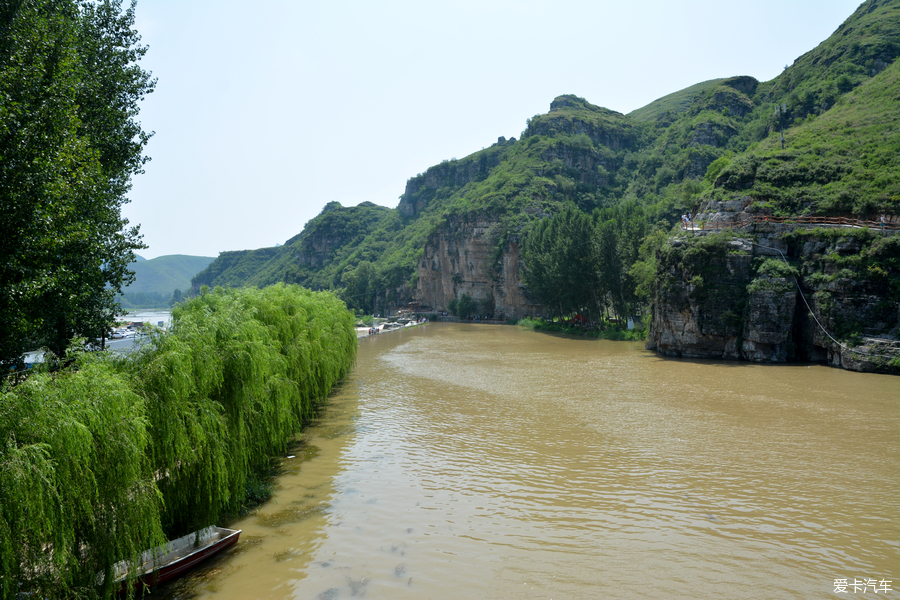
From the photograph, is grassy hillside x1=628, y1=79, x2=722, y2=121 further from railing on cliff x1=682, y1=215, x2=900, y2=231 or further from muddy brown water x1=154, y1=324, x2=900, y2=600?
muddy brown water x1=154, y1=324, x2=900, y2=600

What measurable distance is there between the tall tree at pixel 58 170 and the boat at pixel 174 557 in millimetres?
6332

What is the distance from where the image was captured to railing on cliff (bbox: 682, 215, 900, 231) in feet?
111

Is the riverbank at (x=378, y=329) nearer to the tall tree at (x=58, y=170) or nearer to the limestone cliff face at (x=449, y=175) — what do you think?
the tall tree at (x=58, y=170)

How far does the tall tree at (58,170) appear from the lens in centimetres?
1130

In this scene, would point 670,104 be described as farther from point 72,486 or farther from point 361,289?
point 72,486

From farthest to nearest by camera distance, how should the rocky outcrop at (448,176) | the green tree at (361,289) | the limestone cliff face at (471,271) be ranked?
the rocky outcrop at (448,176)
the green tree at (361,289)
the limestone cliff face at (471,271)

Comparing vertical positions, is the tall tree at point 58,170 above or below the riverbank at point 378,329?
above

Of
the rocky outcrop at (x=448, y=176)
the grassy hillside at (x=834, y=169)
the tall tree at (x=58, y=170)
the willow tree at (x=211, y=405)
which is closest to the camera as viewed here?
the willow tree at (x=211, y=405)

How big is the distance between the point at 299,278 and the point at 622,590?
158 m

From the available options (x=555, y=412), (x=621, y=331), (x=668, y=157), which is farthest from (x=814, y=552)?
(x=668, y=157)

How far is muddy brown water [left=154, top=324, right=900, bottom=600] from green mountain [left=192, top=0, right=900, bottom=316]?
21457 mm

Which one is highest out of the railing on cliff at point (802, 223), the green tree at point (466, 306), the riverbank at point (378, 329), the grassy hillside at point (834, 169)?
the grassy hillside at point (834, 169)

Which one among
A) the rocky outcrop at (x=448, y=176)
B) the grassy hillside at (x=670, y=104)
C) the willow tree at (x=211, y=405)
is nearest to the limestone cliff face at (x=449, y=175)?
the rocky outcrop at (x=448, y=176)

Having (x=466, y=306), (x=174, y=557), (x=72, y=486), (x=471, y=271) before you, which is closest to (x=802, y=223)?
(x=174, y=557)
